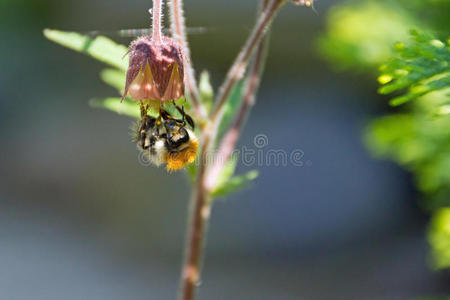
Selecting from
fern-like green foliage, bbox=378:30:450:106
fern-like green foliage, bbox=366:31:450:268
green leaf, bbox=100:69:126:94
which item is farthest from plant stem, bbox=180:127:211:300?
fern-like green foliage, bbox=378:30:450:106

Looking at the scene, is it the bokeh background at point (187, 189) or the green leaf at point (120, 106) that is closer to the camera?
the green leaf at point (120, 106)

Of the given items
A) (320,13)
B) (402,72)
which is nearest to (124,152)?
(320,13)

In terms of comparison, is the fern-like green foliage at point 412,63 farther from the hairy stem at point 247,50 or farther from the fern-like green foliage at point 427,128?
the hairy stem at point 247,50

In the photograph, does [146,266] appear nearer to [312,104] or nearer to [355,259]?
[355,259]

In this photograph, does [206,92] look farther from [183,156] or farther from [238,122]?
[183,156]

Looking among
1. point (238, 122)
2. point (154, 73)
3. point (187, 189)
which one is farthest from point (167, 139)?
point (187, 189)

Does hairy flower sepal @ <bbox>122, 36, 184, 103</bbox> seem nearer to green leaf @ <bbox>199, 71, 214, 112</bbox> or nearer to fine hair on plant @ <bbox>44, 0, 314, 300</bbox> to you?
fine hair on plant @ <bbox>44, 0, 314, 300</bbox>

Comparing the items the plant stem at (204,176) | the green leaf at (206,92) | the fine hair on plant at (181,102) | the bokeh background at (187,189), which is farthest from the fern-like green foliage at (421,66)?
the bokeh background at (187,189)
